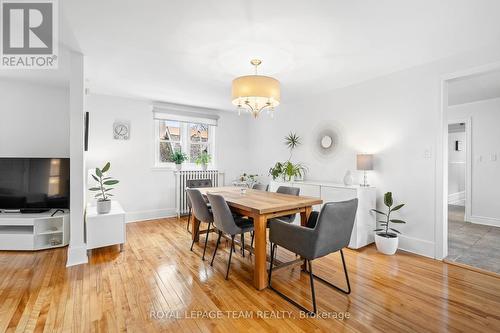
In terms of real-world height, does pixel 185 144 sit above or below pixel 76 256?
above

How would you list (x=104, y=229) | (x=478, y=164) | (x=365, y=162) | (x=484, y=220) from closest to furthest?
1. (x=104, y=229)
2. (x=365, y=162)
3. (x=484, y=220)
4. (x=478, y=164)

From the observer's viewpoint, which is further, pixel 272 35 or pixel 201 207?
pixel 201 207

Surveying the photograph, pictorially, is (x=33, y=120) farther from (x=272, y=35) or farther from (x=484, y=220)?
(x=484, y=220)

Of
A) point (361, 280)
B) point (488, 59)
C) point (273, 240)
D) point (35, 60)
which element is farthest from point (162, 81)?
point (488, 59)

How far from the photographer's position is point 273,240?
7.08 ft

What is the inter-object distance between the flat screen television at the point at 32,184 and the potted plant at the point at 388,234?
4240mm

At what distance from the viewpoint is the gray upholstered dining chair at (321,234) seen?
1.81m

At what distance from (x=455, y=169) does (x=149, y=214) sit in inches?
311

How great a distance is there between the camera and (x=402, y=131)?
3.15 metres

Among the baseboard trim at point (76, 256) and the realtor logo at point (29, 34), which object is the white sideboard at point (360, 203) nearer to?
the baseboard trim at point (76, 256)

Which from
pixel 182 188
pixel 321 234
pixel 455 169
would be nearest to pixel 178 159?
pixel 182 188

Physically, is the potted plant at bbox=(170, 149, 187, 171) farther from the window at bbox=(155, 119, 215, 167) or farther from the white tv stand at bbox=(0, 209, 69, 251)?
the white tv stand at bbox=(0, 209, 69, 251)

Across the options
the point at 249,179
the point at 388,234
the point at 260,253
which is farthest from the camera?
the point at 249,179

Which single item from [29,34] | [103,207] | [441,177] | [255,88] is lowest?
[103,207]
